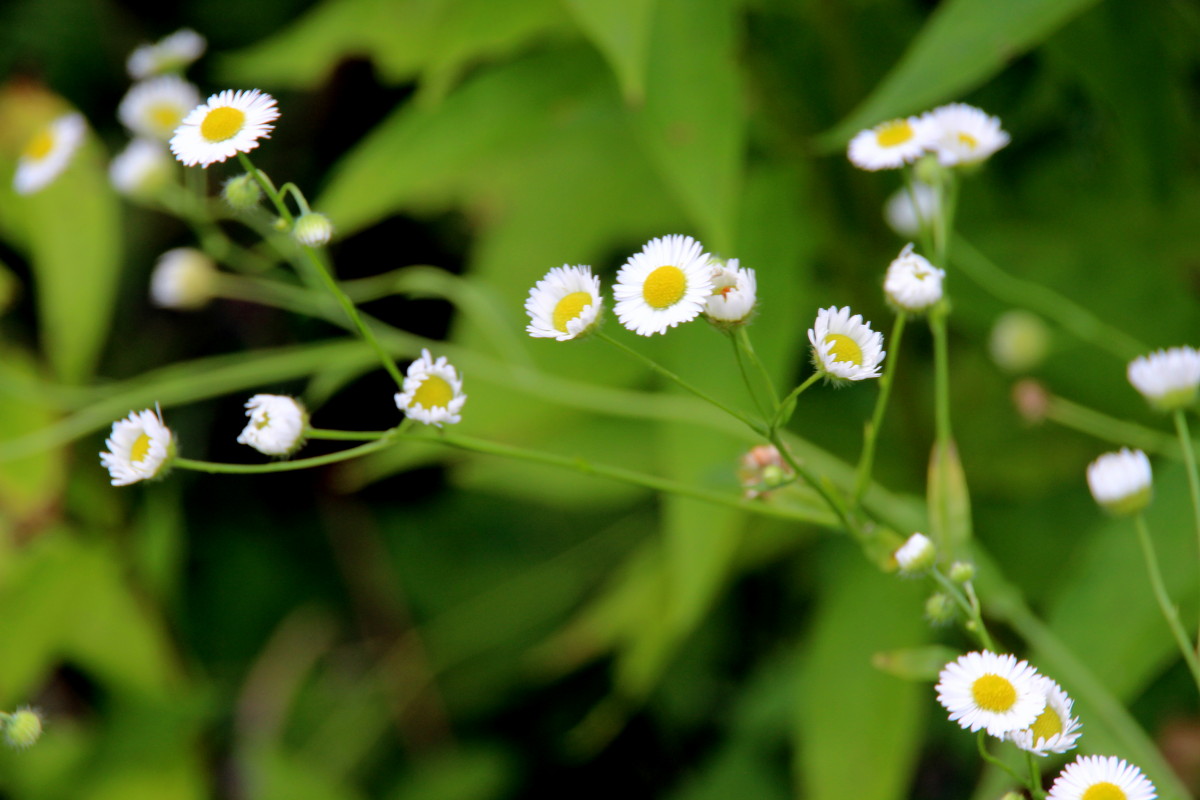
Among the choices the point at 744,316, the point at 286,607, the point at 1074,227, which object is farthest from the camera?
the point at 286,607

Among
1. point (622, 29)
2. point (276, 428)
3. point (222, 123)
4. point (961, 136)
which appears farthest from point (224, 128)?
point (961, 136)

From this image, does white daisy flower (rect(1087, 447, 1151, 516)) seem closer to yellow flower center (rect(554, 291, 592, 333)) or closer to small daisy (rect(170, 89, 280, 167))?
yellow flower center (rect(554, 291, 592, 333))

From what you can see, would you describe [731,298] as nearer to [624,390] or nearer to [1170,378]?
[1170,378]

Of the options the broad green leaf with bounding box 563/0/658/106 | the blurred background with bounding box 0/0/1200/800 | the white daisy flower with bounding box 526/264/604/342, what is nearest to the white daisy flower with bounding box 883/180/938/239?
the blurred background with bounding box 0/0/1200/800

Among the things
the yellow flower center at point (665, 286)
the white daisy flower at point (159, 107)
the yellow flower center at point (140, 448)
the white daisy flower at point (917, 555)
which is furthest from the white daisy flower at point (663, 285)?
the white daisy flower at point (159, 107)

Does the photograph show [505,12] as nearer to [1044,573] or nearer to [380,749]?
[1044,573]

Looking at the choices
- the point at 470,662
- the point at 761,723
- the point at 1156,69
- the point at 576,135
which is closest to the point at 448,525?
A: the point at 470,662
